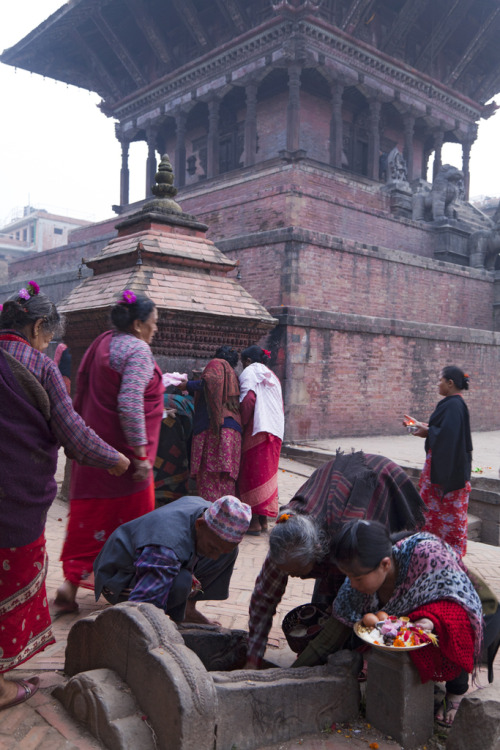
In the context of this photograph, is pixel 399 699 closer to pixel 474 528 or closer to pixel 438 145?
pixel 474 528

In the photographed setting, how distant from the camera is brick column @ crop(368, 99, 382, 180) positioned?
747 inches

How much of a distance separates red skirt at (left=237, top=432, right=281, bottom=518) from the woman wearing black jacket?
1.26m

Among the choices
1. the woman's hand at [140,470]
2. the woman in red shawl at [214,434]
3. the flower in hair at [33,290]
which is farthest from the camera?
the woman in red shawl at [214,434]

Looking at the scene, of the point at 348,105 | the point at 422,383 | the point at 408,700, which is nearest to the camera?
the point at 408,700

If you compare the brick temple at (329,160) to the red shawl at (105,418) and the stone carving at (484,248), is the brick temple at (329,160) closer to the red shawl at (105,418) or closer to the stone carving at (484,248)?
the stone carving at (484,248)

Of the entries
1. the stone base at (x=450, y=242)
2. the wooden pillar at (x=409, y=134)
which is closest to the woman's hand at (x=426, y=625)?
the stone base at (x=450, y=242)

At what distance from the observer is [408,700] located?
2.35 meters

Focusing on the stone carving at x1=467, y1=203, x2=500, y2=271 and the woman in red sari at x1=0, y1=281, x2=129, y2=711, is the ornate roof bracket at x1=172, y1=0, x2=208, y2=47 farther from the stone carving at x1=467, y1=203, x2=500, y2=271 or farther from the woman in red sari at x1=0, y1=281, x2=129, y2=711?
the woman in red sari at x1=0, y1=281, x2=129, y2=711

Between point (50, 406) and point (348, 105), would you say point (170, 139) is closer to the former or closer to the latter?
point (348, 105)

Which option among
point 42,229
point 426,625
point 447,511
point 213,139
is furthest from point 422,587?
point 42,229

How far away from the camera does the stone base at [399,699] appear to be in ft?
7.65

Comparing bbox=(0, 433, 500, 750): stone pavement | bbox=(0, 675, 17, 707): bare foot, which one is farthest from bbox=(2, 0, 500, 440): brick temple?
bbox=(0, 675, 17, 707): bare foot

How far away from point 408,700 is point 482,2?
75.3ft

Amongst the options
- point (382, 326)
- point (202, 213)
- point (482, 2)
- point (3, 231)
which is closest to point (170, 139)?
point (202, 213)
